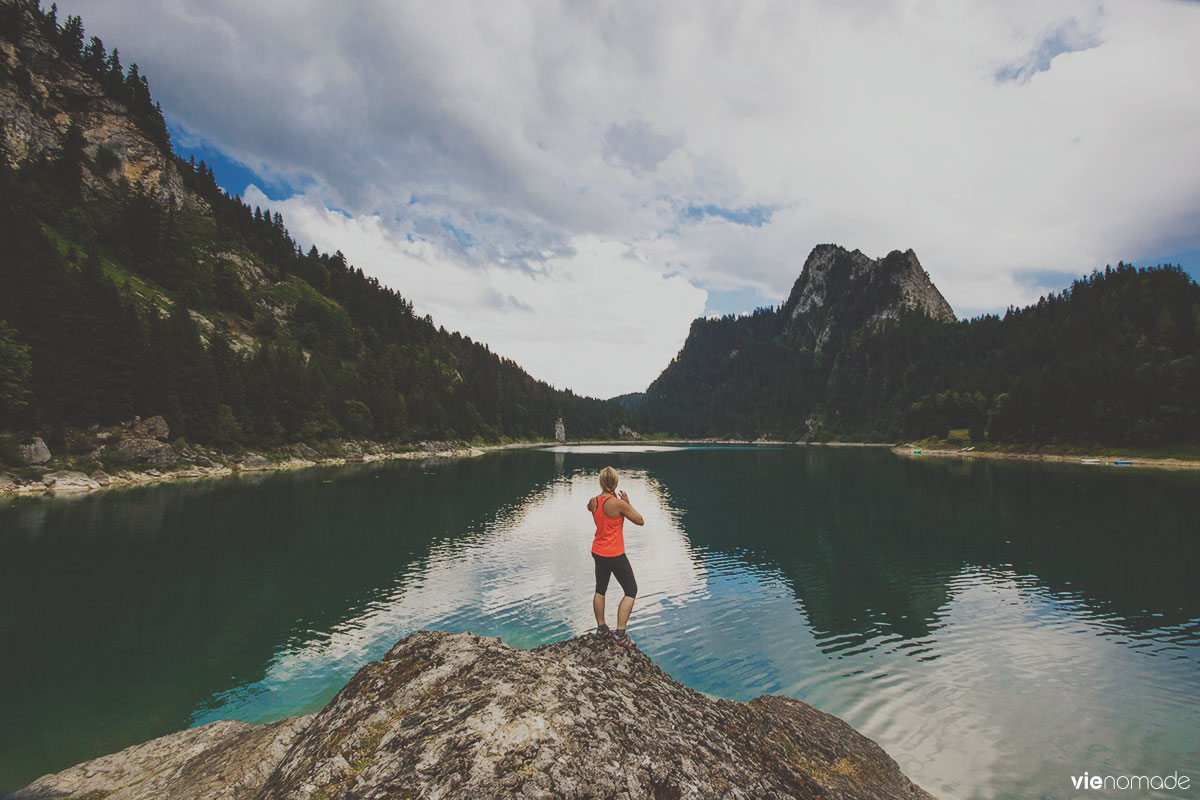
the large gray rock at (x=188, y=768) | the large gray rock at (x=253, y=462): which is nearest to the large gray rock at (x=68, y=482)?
the large gray rock at (x=253, y=462)

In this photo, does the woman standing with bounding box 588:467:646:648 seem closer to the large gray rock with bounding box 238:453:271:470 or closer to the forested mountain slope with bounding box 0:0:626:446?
the forested mountain slope with bounding box 0:0:626:446

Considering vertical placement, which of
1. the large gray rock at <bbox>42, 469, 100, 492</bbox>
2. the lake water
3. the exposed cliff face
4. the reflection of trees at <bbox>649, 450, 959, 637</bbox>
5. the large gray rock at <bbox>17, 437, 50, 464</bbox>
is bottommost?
the reflection of trees at <bbox>649, 450, 959, 637</bbox>

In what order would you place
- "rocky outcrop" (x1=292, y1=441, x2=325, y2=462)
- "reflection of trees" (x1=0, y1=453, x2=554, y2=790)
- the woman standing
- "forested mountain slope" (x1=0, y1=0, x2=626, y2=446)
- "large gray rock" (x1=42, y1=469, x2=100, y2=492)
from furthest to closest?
"rocky outcrop" (x1=292, y1=441, x2=325, y2=462) < "forested mountain slope" (x1=0, y1=0, x2=626, y2=446) < "large gray rock" (x1=42, y1=469, x2=100, y2=492) < "reflection of trees" (x1=0, y1=453, x2=554, y2=790) < the woman standing

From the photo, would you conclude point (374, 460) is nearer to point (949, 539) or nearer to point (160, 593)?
point (160, 593)

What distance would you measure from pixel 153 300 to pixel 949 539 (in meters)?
114

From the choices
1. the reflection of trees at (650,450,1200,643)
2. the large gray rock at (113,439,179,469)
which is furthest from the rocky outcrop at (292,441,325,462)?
the reflection of trees at (650,450,1200,643)

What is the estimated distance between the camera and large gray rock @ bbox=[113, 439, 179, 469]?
56719 millimetres

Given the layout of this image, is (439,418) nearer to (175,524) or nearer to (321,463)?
(321,463)

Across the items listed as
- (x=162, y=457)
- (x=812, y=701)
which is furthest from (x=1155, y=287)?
(x=162, y=457)

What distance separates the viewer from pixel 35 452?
4716cm

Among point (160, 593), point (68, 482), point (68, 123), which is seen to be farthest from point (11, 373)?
point (68, 123)

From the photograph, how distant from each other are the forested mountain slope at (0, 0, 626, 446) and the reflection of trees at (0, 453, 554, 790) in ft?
65.0

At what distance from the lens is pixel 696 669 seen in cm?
1755

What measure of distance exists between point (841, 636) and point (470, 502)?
40.2 metres
